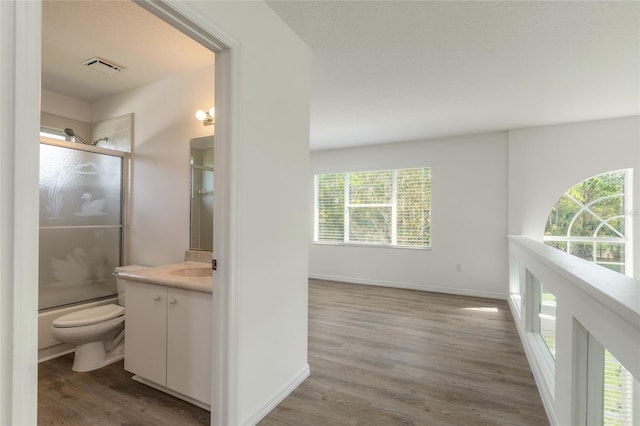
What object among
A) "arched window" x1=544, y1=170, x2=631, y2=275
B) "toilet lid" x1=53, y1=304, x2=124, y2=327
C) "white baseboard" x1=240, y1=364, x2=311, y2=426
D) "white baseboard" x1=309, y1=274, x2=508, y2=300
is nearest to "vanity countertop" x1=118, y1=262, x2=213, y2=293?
"toilet lid" x1=53, y1=304, x2=124, y2=327

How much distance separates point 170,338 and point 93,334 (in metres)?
0.89

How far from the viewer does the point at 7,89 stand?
0.83 m

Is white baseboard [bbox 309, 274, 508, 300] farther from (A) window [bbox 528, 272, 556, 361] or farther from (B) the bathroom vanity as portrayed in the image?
(B) the bathroom vanity

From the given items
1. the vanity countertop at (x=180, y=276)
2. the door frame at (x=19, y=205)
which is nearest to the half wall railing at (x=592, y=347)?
the door frame at (x=19, y=205)

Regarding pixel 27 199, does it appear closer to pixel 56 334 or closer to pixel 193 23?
pixel 193 23

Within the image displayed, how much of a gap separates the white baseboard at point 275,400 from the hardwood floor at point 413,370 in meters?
0.03

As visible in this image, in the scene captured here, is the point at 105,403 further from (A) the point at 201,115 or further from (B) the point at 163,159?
(A) the point at 201,115

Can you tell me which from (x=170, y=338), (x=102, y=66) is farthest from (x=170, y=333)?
(x=102, y=66)

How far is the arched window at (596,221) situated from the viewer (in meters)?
3.84

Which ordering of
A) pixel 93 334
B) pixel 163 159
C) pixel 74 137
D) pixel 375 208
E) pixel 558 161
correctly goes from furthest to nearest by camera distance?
pixel 375 208 < pixel 558 161 < pixel 74 137 < pixel 163 159 < pixel 93 334

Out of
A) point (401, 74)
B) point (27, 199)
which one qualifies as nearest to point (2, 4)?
point (27, 199)

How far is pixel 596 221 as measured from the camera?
13.0ft

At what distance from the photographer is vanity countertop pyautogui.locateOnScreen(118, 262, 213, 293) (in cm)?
189

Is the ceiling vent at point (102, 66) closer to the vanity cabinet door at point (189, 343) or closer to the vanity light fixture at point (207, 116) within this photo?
the vanity light fixture at point (207, 116)
